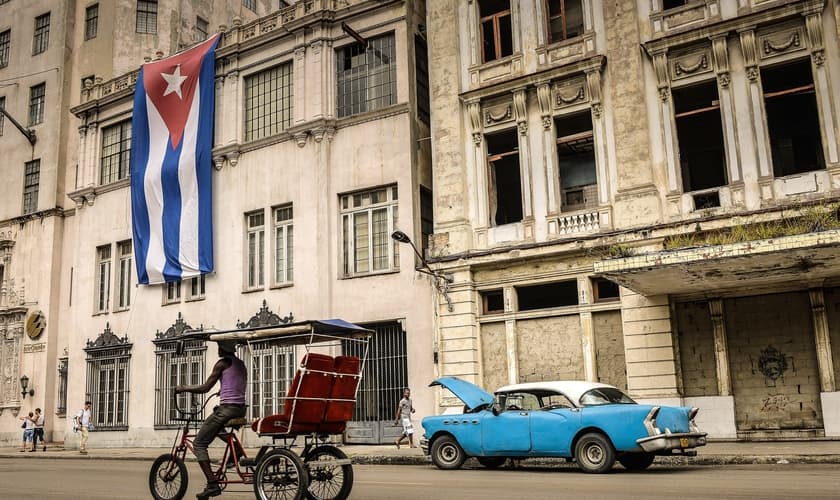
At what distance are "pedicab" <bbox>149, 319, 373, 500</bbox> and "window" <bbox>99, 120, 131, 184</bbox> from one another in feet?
76.4

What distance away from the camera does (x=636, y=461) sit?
13672mm

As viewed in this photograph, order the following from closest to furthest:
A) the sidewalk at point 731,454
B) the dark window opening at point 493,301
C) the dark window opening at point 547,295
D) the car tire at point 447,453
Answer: the sidewalk at point 731,454 → the car tire at point 447,453 → the dark window opening at point 547,295 → the dark window opening at point 493,301

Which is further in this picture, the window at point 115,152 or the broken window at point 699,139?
the window at point 115,152

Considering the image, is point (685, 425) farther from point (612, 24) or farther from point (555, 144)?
point (612, 24)

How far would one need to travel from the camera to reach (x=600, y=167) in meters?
20.2

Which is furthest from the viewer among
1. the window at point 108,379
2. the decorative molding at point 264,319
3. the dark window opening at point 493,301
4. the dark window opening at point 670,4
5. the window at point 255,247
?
the window at point 108,379

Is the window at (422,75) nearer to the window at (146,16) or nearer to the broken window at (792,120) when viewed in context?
the broken window at (792,120)

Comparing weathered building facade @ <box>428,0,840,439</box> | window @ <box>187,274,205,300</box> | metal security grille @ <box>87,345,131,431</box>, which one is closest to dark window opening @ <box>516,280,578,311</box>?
weathered building facade @ <box>428,0,840,439</box>

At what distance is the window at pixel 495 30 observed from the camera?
74.0 ft

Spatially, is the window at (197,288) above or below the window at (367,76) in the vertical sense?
below

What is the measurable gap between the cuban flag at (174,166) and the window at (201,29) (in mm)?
7963

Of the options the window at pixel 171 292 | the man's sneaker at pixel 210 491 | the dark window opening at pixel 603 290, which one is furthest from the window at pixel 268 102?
the man's sneaker at pixel 210 491

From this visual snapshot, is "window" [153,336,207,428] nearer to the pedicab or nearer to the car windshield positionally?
the car windshield

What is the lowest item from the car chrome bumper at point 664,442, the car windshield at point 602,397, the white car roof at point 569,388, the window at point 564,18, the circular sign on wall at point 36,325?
the car chrome bumper at point 664,442
